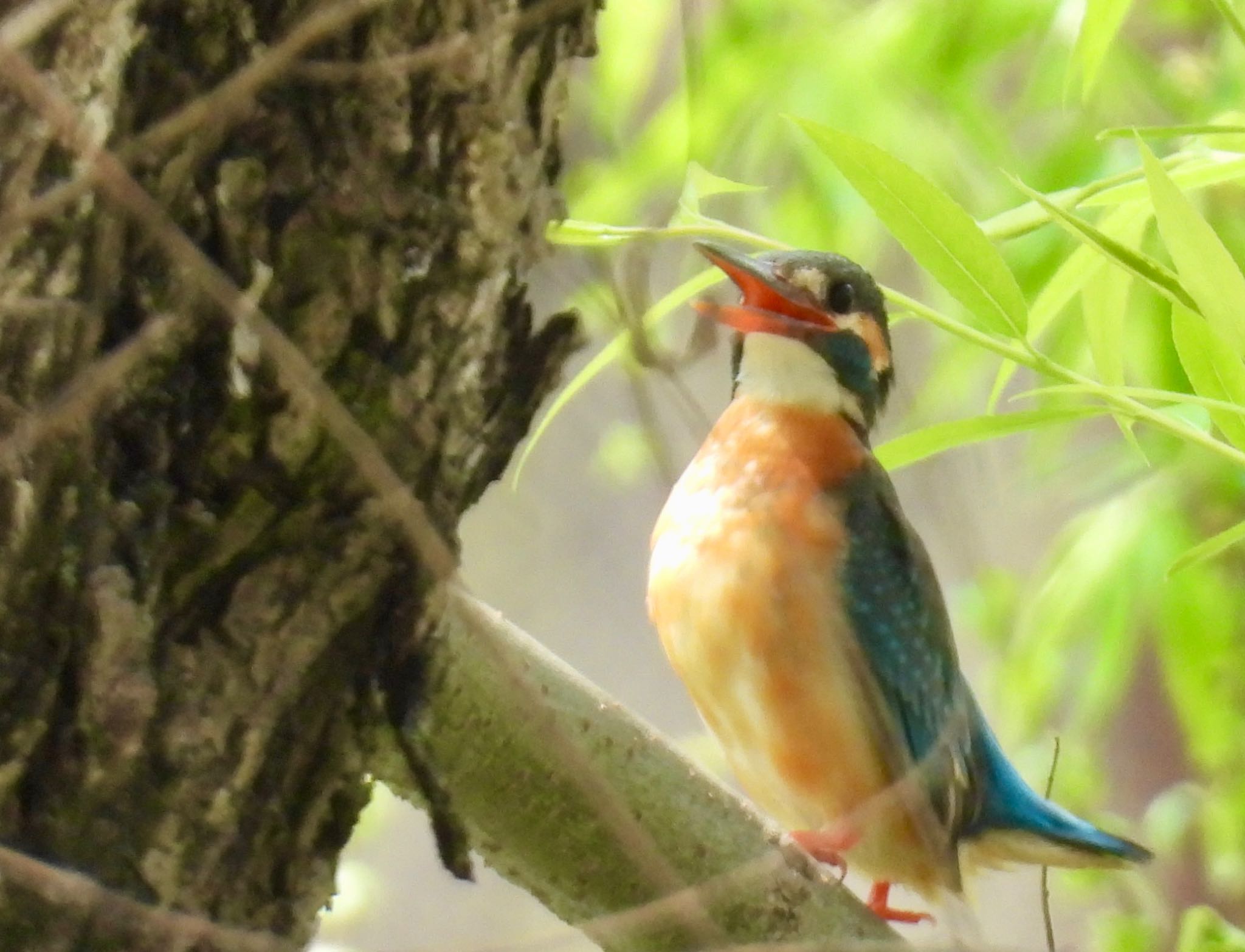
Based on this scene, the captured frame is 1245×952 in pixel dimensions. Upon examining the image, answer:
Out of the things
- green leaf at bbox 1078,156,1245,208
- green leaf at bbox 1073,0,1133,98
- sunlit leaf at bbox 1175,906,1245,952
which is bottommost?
sunlit leaf at bbox 1175,906,1245,952

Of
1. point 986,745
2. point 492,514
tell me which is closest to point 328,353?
point 986,745

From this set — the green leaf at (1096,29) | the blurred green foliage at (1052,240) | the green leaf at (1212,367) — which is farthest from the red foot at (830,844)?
the green leaf at (1096,29)

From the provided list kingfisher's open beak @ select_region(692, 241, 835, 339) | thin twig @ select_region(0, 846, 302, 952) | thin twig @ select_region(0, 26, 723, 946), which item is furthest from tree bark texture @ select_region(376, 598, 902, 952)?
kingfisher's open beak @ select_region(692, 241, 835, 339)

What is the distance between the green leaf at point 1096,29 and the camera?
31.2 inches

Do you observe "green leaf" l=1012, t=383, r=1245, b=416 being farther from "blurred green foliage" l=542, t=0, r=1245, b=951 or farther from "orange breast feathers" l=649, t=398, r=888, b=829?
"orange breast feathers" l=649, t=398, r=888, b=829

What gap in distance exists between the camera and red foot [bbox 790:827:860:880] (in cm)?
113

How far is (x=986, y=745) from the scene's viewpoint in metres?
1.28

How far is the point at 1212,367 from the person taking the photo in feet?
2.54

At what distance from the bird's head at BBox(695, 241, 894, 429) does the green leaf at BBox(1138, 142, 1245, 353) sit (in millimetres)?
435

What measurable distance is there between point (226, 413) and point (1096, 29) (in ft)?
1.68

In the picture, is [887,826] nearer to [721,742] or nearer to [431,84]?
[721,742]

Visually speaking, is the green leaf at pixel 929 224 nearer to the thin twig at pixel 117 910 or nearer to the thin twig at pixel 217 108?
the thin twig at pixel 217 108

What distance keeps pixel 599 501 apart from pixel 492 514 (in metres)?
0.27

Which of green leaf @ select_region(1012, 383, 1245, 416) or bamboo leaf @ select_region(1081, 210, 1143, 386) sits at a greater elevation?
bamboo leaf @ select_region(1081, 210, 1143, 386)
